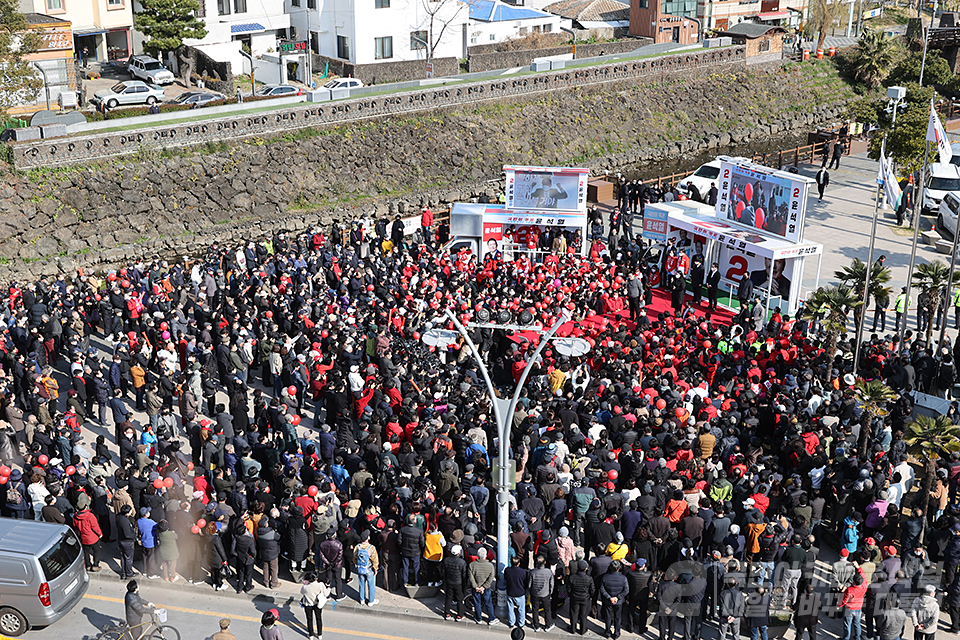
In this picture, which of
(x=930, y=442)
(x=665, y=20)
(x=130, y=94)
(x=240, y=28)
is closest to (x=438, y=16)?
(x=240, y=28)

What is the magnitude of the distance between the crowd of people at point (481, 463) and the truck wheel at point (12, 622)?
189cm

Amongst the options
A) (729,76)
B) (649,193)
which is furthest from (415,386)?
(729,76)

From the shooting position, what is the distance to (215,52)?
53.3 metres

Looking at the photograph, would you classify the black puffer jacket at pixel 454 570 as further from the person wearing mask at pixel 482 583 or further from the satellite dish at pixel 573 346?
the satellite dish at pixel 573 346

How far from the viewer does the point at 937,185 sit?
118 ft

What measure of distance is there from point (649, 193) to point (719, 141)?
18.9 m

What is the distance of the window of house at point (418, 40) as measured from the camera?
56.0 metres

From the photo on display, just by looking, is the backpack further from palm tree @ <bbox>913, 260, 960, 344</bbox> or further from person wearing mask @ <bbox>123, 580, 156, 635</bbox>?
palm tree @ <bbox>913, 260, 960, 344</bbox>

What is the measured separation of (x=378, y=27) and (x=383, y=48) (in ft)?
3.95

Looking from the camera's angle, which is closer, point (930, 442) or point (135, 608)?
point (135, 608)

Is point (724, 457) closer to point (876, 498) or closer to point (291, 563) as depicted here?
point (876, 498)

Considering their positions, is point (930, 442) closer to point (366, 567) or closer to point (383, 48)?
point (366, 567)

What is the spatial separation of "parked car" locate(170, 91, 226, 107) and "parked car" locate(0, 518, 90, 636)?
32.4m

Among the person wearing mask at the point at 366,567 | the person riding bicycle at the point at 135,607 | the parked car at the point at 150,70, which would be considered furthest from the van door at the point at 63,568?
the parked car at the point at 150,70
